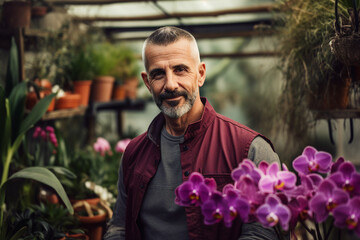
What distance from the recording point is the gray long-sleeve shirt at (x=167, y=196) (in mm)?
1355

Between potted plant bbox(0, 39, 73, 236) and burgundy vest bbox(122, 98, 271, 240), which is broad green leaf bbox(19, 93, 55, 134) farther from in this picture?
burgundy vest bbox(122, 98, 271, 240)

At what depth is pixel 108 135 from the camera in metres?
5.53

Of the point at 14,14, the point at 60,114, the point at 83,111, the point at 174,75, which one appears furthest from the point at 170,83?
the point at 83,111

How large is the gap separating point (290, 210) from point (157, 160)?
2.36 ft

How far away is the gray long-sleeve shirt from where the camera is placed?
53.4 inches

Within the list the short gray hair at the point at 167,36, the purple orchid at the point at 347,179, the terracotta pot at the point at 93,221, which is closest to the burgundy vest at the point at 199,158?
the short gray hair at the point at 167,36

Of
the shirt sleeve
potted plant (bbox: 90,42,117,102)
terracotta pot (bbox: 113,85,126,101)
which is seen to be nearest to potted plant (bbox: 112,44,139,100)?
terracotta pot (bbox: 113,85,126,101)

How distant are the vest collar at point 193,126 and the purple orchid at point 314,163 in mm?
574

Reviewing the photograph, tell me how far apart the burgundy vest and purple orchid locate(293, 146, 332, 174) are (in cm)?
44

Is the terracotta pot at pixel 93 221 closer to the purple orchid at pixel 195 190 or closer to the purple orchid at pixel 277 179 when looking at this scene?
the purple orchid at pixel 195 190

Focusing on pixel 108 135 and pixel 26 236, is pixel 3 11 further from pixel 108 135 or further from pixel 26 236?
pixel 108 135

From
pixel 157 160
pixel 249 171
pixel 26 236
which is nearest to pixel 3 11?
pixel 26 236

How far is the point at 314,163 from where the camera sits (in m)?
0.90

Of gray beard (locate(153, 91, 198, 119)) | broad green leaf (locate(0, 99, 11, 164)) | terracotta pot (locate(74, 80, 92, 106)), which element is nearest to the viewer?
gray beard (locate(153, 91, 198, 119))
